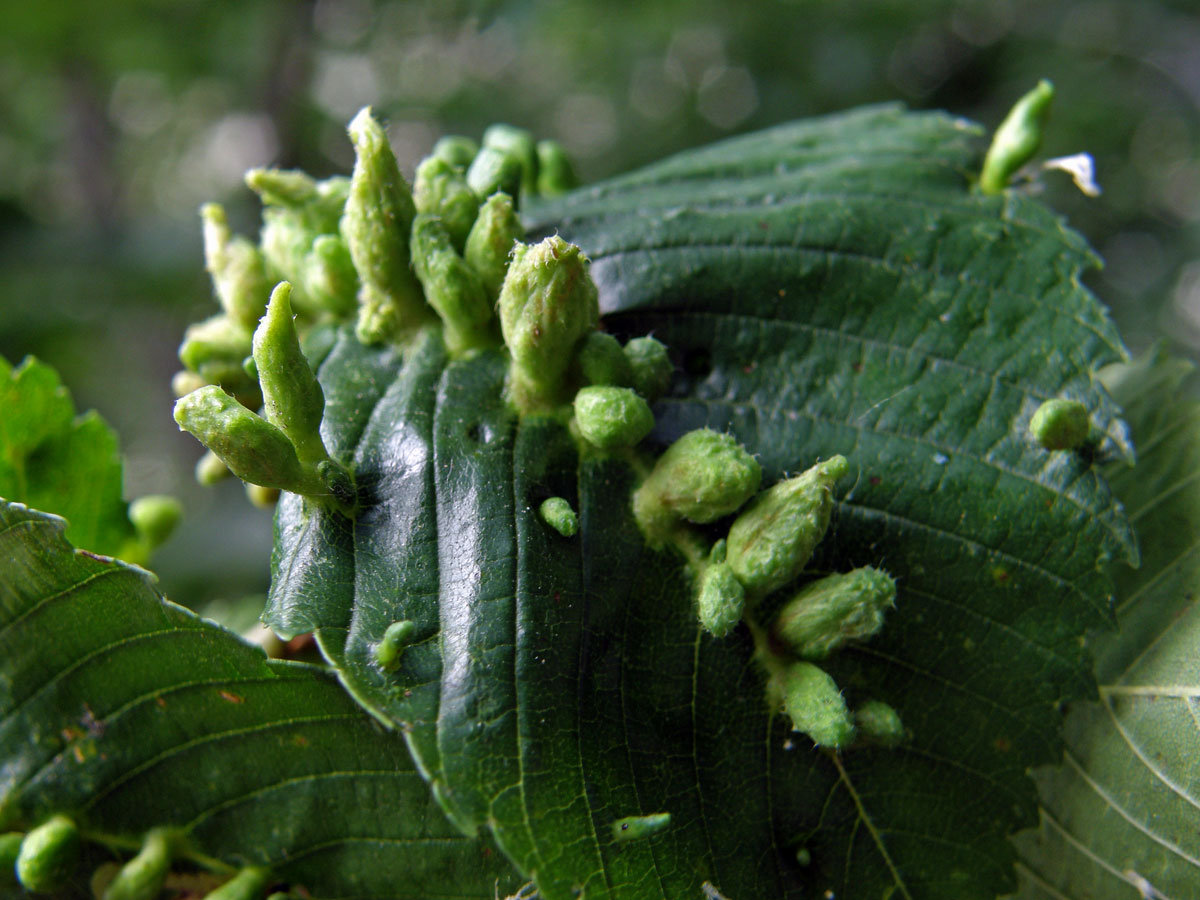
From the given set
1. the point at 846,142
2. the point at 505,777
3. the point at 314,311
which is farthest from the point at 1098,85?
the point at 505,777

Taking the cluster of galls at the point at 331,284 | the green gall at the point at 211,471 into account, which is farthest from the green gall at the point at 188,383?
the green gall at the point at 211,471

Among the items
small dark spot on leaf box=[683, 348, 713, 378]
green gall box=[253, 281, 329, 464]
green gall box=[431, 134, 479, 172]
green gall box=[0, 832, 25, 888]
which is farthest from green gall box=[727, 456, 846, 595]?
green gall box=[0, 832, 25, 888]

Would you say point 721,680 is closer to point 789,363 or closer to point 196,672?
point 789,363

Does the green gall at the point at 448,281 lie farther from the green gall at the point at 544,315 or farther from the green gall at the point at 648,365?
the green gall at the point at 648,365

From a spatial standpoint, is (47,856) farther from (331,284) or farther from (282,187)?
(282,187)

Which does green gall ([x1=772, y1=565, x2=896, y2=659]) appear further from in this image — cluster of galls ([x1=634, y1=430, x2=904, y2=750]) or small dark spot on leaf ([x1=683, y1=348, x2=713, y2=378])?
small dark spot on leaf ([x1=683, y1=348, x2=713, y2=378])

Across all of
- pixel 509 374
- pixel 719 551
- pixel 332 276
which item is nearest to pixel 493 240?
pixel 509 374

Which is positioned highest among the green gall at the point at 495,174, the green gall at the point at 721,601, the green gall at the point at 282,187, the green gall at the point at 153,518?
the green gall at the point at 282,187
